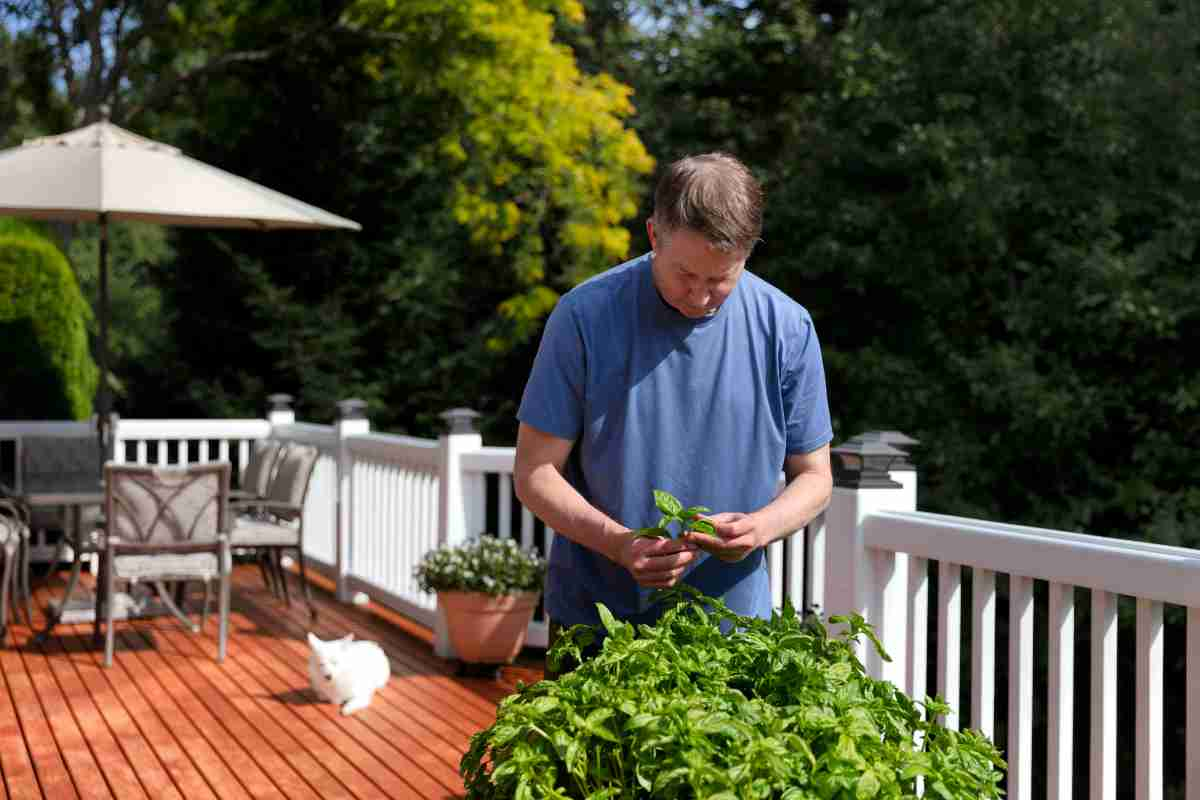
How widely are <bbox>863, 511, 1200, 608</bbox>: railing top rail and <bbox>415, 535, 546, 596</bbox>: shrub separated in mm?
2194

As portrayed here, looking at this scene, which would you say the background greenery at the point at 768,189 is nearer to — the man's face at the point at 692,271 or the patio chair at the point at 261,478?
the patio chair at the point at 261,478

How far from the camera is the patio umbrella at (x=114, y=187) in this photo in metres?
5.49

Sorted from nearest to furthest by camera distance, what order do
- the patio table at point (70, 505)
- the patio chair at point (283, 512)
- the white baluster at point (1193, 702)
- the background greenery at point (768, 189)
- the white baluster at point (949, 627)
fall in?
the white baluster at point (1193, 702), the white baluster at point (949, 627), the patio table at point (70, 505), the patio chair at point (283, 512), the background greenery at point (768, 189)

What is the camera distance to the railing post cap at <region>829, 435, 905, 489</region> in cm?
327

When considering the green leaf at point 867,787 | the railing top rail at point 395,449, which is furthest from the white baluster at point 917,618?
the railing top rail at point 395,449

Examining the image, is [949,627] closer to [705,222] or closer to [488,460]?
[705,222]

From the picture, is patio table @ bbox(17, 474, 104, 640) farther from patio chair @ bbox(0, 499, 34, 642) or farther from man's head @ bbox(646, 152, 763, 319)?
man's head @ bbox(646, 152, 763, 319)

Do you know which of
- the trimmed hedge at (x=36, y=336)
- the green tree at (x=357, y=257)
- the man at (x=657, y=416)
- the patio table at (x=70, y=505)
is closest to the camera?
the man at (x=657, y=416)

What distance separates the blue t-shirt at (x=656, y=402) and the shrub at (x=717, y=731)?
34 cm

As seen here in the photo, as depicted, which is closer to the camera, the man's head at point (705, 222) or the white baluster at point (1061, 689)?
the man's head at point (705, 222)

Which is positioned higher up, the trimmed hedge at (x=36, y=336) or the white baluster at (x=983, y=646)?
the trimmed hedge at (x=36, y=336)

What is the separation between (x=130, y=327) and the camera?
1814 cm

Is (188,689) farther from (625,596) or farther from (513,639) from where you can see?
(625,596)

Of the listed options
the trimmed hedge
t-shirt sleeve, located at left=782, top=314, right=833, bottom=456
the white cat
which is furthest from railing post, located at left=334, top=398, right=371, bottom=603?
t-shirt sleeve, located at left=782, top=314, right=833, bottom=456
